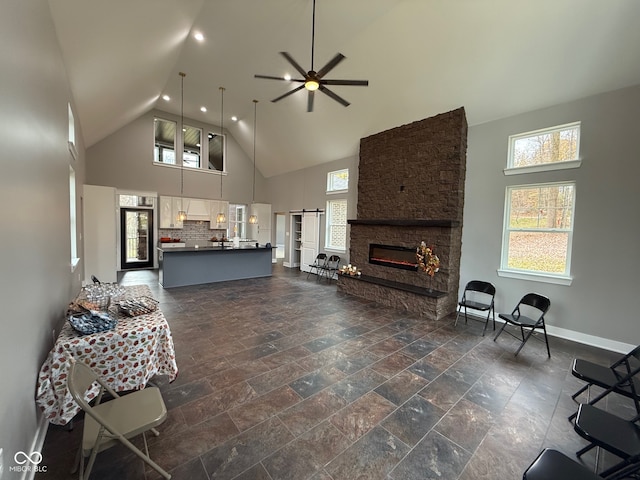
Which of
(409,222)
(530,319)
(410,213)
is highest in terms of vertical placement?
(410,213)

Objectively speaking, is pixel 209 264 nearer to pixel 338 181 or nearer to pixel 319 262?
pixel 319 262

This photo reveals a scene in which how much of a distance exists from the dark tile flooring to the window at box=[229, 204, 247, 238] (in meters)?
6.09

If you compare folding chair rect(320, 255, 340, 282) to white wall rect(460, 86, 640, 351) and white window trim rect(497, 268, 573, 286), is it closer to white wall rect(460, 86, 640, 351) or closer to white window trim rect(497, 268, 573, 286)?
white window trim rect(497, 268, 573, 286)

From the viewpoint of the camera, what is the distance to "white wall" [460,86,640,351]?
3.38 metres

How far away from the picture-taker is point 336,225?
781cm

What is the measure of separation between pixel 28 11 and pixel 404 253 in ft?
18.5

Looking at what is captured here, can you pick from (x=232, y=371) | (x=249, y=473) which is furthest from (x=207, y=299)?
(x=249, y=473)

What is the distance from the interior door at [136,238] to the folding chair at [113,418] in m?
7.84

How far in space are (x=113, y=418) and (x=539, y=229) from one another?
5.53 metres

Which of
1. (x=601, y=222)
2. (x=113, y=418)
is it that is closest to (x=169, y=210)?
(x=113, y=418)

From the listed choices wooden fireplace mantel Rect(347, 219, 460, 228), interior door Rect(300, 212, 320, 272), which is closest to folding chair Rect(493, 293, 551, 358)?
wooden fireplace mantel Rect(347, 219, 460, 228)

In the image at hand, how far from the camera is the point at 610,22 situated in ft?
9.89

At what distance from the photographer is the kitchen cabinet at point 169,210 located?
8.30 m

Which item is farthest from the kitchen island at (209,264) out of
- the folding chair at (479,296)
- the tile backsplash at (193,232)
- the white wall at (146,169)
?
the folding chair at (479,296)
